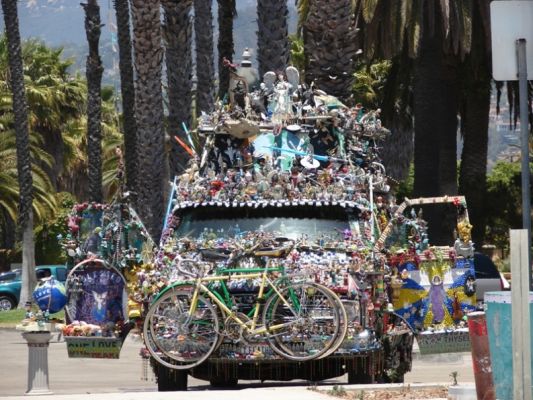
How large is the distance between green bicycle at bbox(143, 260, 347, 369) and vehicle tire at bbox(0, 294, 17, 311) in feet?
97.2

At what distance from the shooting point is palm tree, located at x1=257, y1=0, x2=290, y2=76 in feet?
95.1

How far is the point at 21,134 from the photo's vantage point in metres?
39.0

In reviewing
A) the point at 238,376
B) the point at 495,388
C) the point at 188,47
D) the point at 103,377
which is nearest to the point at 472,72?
the point at 188,47

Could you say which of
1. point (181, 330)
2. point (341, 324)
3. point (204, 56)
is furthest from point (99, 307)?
point (204, 56)

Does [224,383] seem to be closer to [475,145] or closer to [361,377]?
[361,377]

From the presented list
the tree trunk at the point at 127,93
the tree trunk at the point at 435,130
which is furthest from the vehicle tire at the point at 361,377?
the tree trunk at the point at 127,93

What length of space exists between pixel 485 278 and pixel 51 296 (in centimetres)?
1236

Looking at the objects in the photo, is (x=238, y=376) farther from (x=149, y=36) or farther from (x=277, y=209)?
(x=149, y=36)

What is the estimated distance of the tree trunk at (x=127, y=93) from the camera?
125 feet

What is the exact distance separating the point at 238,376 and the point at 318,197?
210 centimetres

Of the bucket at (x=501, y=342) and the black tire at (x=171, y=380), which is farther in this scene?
the black tire at (x=171, y=380)

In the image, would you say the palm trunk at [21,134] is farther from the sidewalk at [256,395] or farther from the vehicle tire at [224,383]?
the sidewalk at [256,395]

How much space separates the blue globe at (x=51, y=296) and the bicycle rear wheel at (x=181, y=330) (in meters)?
1.77

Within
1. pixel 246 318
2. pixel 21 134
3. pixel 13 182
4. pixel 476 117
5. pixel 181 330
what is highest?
pixel 476 117
